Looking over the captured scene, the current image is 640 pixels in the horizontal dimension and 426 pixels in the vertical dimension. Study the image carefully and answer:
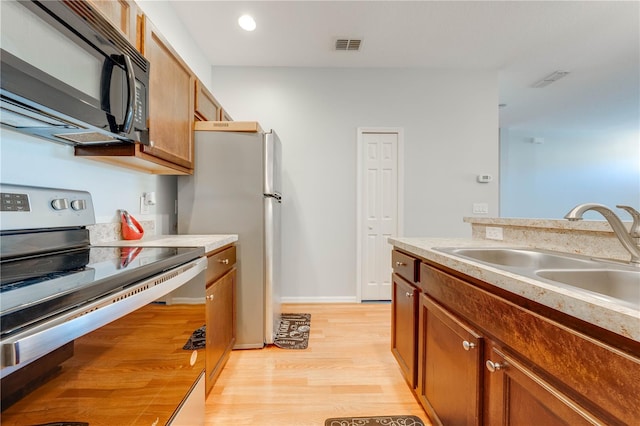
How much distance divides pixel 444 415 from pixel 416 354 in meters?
0.31

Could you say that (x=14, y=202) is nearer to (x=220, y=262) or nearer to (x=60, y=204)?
(x=60, y=204)

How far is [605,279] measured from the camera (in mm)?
964

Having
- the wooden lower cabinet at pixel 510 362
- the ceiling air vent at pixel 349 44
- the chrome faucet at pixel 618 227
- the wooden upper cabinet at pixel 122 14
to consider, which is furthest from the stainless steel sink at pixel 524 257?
the ceiling air vent at pixel 349 44

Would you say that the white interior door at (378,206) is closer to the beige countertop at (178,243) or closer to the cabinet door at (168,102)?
the beige countertop at (178,243)

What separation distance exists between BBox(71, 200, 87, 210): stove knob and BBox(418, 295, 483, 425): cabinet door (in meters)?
1.66

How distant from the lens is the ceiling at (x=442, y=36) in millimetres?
2318

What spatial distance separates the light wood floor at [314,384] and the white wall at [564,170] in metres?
4.93

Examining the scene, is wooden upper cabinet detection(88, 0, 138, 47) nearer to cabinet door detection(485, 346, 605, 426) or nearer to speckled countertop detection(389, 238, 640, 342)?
speckled countertop detection(389, 238, 640, 342)

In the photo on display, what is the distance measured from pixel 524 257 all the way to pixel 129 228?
209 centimetres

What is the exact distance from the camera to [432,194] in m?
3.30

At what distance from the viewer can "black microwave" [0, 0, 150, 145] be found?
0.74 meters

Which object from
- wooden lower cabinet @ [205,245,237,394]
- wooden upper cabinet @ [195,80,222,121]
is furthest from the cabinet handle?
wooden upper cabinet @ [195,80,222,121]

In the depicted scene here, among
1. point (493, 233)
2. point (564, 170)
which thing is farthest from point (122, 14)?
point (564, 170)

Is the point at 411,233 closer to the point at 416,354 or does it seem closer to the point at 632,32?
the point at 416,354
